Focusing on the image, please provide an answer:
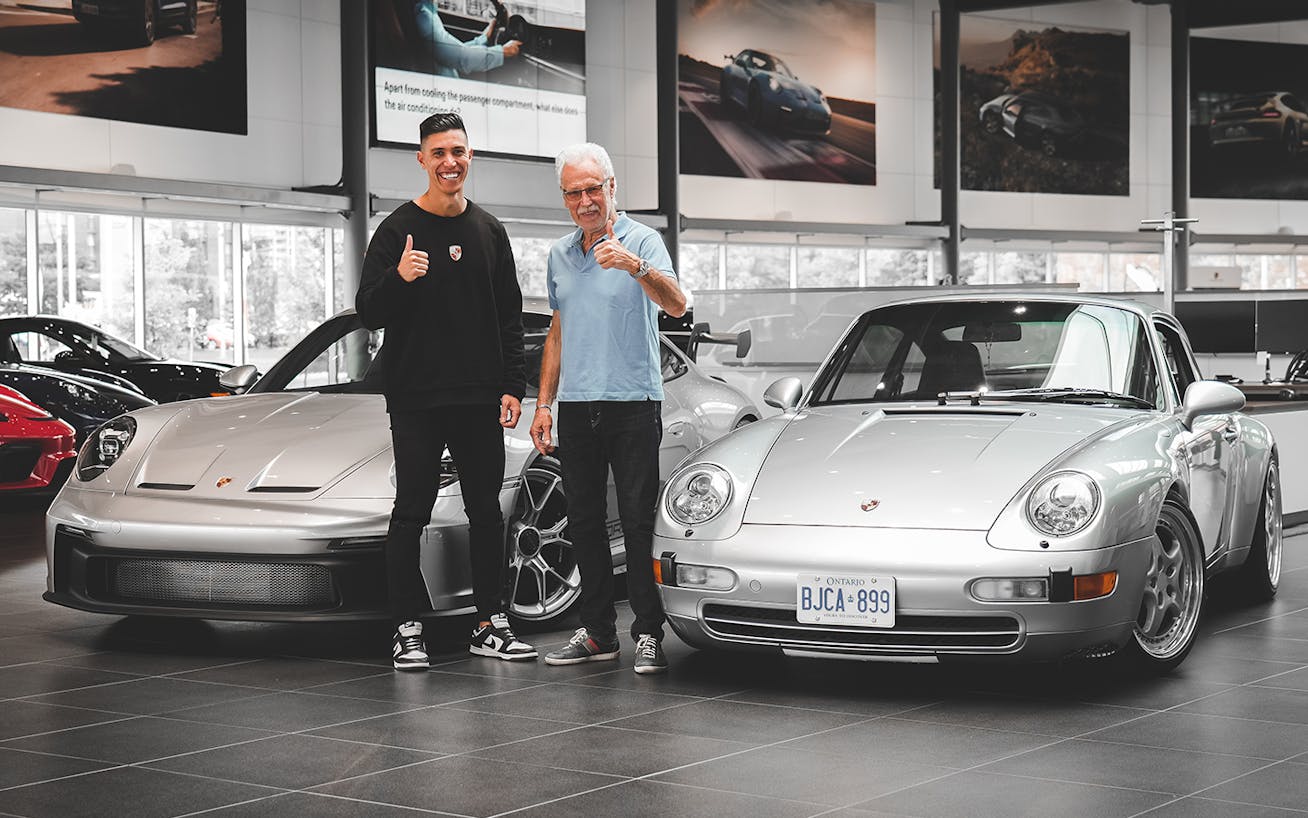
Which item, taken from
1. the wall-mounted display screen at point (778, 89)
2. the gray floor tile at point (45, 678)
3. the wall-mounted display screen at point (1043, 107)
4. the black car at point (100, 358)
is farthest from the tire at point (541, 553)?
the wall-mounted display screen at point (1043, 107)

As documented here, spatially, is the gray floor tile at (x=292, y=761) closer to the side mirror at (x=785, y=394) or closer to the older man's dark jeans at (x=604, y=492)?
the older man's dark jeans at (x=604, y=492)

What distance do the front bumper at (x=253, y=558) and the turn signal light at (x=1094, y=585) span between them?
2078mm

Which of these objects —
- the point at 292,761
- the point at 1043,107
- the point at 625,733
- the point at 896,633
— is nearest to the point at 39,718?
the point at 292,761

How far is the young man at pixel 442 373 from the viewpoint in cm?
514

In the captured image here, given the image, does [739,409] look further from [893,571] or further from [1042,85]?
[1042,85]

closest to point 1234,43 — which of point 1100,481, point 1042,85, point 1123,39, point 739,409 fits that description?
point 1123,39

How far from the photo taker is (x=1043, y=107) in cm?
3119

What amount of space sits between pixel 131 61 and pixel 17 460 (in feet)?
33.5

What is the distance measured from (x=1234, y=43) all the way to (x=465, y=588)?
30.9 meters

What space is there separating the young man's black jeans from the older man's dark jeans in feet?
0.82

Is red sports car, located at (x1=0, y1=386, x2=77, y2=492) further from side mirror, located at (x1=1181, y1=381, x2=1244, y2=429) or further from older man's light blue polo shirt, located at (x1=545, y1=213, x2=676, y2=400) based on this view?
side mirror, located at (x1=1181, y1=381, x2=1244, y2=429)

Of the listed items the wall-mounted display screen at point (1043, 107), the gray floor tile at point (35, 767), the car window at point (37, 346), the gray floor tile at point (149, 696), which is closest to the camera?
the gray floor tile at point (35, 767)

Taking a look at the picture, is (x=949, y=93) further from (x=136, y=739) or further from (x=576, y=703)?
(x=136, y=739)

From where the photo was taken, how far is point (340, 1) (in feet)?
68.5
